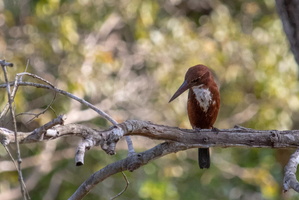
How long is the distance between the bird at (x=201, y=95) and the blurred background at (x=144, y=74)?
1.70 m

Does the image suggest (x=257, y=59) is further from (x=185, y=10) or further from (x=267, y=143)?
(x=267, y=143)

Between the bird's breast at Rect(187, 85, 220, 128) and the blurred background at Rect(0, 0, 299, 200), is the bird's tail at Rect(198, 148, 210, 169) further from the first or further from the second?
the blurred background at Rect(0, 0, 299, 200)

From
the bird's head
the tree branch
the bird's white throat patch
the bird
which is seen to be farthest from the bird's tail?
the tree branch

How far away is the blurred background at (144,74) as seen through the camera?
556 cm

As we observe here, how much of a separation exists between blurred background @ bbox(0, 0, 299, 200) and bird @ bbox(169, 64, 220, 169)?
66.9 inches

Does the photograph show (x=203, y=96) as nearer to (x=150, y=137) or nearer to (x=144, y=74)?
(x=150, y=137)

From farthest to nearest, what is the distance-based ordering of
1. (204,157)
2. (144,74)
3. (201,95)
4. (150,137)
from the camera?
1. (144,74)
2. (204,157)
3. (201,95)
4. (150,137)

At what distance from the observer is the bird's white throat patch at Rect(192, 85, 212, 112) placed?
3768 mm

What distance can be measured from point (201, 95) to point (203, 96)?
0.05 ft

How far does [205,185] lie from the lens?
6.95 meters

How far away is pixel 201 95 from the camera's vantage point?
3783 millimetres

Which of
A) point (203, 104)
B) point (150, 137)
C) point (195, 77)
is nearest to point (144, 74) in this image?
point (203, 104)

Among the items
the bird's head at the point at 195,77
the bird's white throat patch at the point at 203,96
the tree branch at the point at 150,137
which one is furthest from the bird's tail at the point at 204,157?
the tree branch at the point at 150,137

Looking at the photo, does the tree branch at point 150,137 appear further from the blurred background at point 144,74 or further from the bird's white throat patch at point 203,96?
the blurred background at point 144,74
